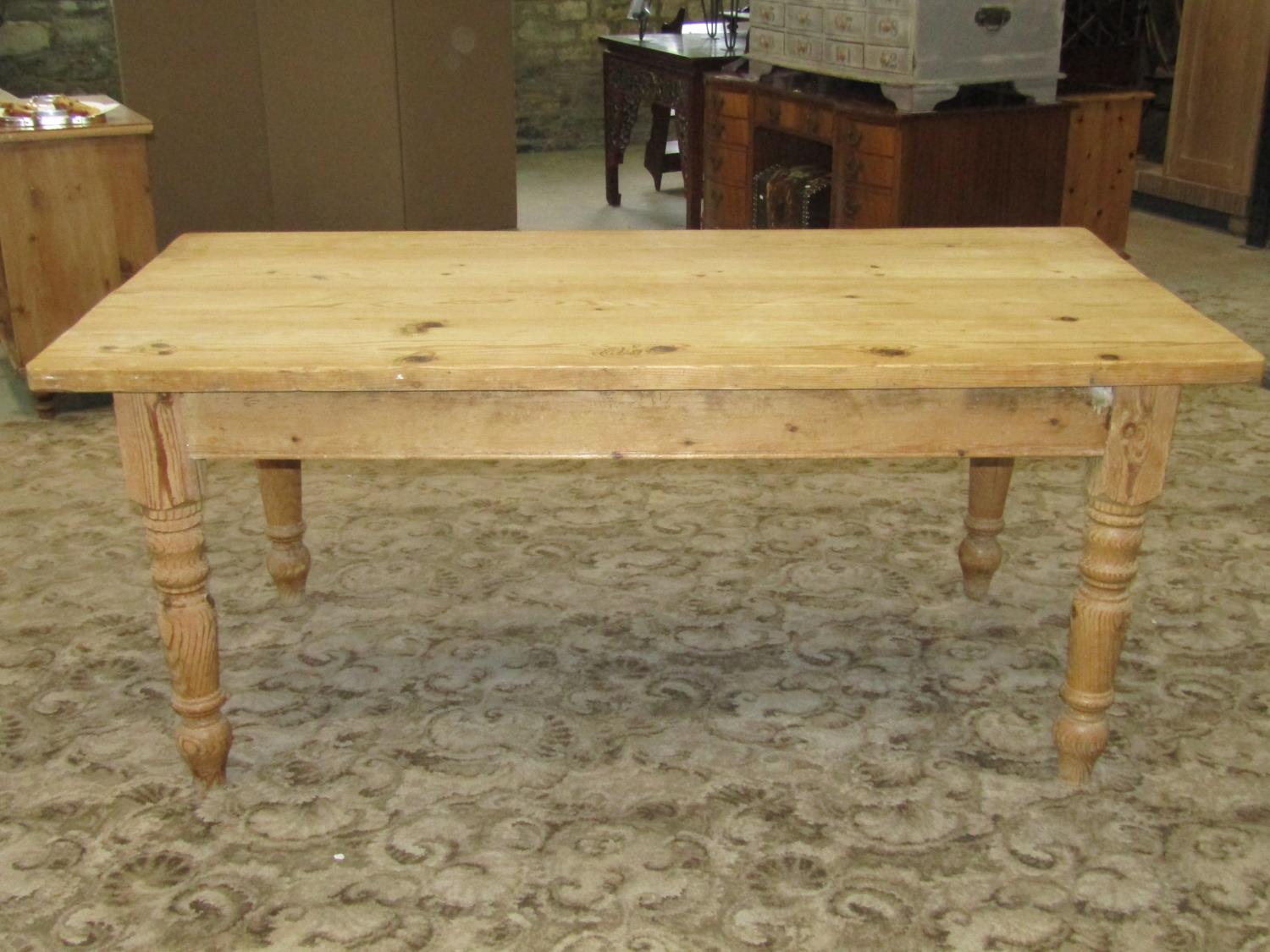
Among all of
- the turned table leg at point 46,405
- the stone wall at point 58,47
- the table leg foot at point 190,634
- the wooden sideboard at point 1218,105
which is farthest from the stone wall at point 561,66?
the table leg foot at point 190,634

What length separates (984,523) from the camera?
2570 millimetres

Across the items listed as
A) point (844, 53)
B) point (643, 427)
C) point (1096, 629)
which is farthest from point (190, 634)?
point (844, 53)

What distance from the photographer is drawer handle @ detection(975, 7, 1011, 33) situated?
4.06m

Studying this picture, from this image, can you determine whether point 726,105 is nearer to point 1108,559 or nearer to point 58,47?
point 1108,559

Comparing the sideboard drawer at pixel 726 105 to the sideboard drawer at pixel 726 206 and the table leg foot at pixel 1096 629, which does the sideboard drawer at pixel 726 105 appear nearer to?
the sideboard drawer at pixel 726 206

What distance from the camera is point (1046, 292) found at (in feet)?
6.89

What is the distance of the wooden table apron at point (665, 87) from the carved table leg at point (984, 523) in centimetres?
307

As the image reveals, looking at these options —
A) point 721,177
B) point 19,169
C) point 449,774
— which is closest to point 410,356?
point 449,774

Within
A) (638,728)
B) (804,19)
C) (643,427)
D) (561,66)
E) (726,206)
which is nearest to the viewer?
(643,427)

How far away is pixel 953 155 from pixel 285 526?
2.52 metres

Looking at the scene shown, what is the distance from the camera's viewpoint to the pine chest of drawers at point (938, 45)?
402 centimetres

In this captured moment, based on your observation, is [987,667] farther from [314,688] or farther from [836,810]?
[314,688]

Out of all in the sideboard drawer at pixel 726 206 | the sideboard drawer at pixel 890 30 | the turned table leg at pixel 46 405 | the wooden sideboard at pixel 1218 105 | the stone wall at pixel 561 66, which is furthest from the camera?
the stone wall at pixel 561 66

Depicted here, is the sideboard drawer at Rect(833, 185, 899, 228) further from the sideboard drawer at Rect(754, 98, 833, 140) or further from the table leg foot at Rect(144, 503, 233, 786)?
the table leg foot at Rect(144, 503, 233, 786)
